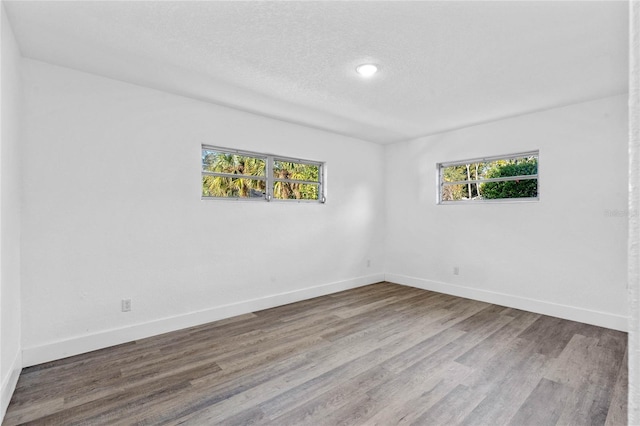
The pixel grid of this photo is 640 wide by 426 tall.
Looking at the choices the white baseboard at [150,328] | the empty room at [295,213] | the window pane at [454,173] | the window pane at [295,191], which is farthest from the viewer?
the window pane at [454,173]

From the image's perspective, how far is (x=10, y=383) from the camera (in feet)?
7.25

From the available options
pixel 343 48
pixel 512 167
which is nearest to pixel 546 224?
pixel 512 167

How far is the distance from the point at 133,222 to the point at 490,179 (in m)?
4.39

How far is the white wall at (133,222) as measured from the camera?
270 cm

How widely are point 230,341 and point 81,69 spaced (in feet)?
9.16

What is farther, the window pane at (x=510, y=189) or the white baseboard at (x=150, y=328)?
the window pane at (x=510, y=189)

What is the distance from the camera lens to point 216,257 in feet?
12.0

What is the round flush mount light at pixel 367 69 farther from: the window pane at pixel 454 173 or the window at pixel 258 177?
the window pane at pixel 454 173

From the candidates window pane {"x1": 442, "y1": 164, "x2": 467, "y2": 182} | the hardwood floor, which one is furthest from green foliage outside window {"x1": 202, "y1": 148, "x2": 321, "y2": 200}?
window pane {"x1": 442, "y1": 164, "x2": 467, "y2": 182}

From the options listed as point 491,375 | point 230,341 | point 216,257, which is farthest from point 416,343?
point 216,257

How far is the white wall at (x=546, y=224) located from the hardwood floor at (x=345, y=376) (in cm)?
43

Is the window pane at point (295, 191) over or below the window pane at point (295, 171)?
below

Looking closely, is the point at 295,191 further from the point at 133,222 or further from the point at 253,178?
the point at 133,222

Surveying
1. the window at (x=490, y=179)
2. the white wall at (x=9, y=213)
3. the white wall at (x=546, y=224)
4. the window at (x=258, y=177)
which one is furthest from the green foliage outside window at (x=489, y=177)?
the white wall at (x=9, y=213)
